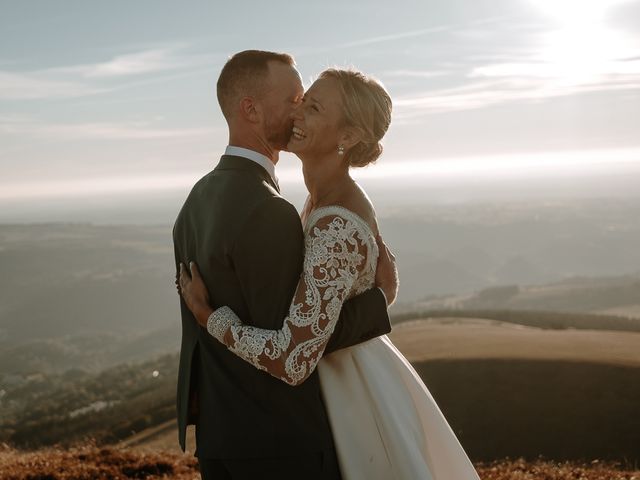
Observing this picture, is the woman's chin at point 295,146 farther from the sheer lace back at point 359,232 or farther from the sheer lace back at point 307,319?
the sheer lace back at point 307,319

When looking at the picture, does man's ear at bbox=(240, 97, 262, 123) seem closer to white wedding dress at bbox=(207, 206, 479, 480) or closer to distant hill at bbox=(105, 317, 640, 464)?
white wedding dress at bbox=(207, 206, 479, 480)

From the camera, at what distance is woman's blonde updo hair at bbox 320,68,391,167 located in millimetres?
3688

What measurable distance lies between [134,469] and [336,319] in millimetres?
6943

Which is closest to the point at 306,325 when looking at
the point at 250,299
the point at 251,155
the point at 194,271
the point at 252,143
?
the point at 250,299

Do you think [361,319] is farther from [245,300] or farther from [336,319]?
[245,300]

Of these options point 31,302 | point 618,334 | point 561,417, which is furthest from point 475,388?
point 31,302

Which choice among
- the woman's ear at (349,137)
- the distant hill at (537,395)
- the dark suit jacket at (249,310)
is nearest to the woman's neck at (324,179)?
the woman's ear at (349,137)

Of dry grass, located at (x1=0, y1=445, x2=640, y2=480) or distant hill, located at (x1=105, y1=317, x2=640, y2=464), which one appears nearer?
dry grass, located at (x1=0, y1=445, x2=640, y2=480)

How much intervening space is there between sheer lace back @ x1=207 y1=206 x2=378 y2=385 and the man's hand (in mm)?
534

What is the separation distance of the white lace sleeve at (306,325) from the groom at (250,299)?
0.07m

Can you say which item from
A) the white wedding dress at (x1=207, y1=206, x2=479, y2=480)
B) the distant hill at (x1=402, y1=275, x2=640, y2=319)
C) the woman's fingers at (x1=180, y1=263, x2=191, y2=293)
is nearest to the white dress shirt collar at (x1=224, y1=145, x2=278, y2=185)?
the white wedding dress at (x1=207, y1=206, x2=479, y2=480)

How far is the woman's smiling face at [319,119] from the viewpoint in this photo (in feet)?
12.3

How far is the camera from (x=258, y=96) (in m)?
3.71

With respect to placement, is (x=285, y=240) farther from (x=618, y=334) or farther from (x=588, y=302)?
(x=588, y=302)
